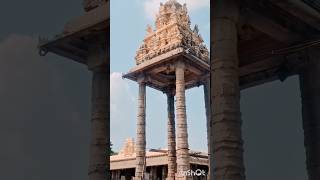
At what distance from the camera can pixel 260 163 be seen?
22859 millimetres

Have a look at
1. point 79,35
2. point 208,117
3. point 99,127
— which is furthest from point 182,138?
point 79,35

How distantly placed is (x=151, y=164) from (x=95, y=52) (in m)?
7.38

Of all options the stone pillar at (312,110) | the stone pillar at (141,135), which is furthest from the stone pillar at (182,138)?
the stone pillar at (312,110)

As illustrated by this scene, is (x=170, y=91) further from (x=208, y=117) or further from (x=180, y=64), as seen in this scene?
(x=208, y=117)

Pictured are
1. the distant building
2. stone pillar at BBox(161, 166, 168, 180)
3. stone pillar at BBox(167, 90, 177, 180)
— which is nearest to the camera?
the distant building

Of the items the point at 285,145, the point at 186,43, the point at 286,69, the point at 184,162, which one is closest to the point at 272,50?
the point at 286,69

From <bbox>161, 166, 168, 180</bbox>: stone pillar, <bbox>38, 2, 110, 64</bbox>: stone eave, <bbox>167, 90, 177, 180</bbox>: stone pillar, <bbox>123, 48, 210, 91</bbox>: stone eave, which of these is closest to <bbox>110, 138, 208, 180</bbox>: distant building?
<bbox>161, 166, 168, 180</bbox>: stone pillar

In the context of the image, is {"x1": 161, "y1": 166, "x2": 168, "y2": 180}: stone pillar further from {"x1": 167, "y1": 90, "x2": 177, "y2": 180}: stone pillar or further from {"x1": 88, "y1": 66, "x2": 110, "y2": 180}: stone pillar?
{"x1": 88, "y1": 66, "x2": 110, "y2": 180}: stone pillar

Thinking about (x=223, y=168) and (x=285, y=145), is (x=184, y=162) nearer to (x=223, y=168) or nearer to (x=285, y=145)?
(x=223, y=168)

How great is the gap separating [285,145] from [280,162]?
0.81 m

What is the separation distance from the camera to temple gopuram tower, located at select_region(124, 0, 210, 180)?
16797 millimetres

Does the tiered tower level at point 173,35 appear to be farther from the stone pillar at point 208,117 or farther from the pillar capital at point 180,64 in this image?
the stone pillar at point 208,117

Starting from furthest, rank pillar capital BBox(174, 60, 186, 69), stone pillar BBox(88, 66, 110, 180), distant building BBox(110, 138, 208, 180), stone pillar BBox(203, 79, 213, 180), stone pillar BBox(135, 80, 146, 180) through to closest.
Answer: stone pillar BBox(88, 66, 110, 180) → pillar capital BBox(174, 60, 186, 69) → stone pillar BBox(203, 79, 213, 180) → distant building BBox(110, 138, 208, 180) → stone pillar BBox(135, 80, 146, 180)

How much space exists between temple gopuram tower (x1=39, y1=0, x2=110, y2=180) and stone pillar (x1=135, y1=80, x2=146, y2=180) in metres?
3.10
